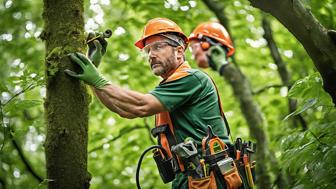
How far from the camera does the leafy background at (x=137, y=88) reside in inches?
156

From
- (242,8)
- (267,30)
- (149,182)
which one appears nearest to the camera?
(242,8)

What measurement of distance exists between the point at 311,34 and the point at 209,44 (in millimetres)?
4341

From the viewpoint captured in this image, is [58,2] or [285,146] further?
[285,146]

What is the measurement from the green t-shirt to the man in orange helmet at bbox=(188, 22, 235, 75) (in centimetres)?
358

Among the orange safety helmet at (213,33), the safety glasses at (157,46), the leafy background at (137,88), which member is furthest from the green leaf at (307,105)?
the orange safety helmet at (213,33)

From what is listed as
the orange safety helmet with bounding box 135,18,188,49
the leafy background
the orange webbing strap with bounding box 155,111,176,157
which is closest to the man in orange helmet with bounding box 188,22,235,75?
the leafy background

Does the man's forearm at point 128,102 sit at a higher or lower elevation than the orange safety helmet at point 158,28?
lower

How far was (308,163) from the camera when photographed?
12.4 feet

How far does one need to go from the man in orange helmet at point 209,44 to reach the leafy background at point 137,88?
7.2 inches

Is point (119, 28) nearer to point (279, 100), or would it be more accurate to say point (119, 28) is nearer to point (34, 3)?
point (34, 3)

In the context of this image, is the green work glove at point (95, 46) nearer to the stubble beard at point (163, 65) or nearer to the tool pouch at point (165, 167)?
the stubble beard at point (163, 65)

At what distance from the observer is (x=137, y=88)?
330 inches

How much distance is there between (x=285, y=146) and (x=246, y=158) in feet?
1.08

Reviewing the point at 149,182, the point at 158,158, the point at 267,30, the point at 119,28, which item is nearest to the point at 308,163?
the point at 158,158
